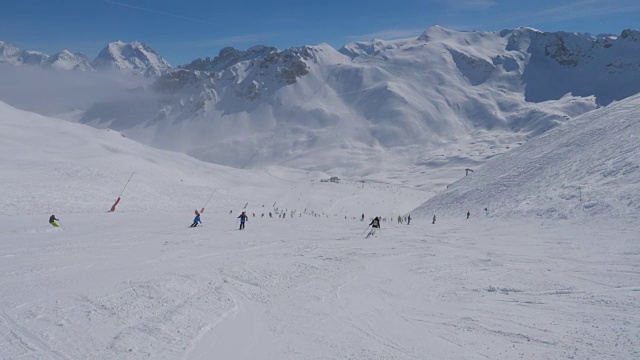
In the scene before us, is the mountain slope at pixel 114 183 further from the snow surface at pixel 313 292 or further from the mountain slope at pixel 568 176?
the mountain slope at pixel 568 176

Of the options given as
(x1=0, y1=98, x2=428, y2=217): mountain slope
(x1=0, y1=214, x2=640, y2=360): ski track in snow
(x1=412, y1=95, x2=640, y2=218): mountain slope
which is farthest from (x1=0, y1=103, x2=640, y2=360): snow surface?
(x1=0, y1=98, x2=428, y2=217): mountain slope

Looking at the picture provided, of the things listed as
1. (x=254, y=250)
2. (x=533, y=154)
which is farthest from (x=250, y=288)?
(x=533, y=154)

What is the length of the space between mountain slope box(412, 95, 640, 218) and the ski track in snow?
31.9ft

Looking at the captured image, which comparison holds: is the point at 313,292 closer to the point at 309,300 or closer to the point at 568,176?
the point at 309,300

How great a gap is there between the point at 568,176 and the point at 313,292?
32.5 meters

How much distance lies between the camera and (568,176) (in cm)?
3756

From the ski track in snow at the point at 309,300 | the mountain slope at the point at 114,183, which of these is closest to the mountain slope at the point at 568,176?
the ski track in snow at the point at 309,300

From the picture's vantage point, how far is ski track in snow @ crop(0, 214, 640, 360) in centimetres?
878

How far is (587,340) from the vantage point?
9.22m

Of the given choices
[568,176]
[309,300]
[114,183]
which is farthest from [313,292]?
[114,183]

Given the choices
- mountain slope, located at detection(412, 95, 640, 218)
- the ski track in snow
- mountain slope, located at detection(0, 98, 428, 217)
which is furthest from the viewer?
mountain slope, located at detection(0, 98, 428, 217)

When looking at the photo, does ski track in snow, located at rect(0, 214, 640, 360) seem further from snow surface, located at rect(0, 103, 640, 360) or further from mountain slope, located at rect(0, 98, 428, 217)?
mountain slope, located at rect(0, 98, 428, 217)

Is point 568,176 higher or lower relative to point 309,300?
higher

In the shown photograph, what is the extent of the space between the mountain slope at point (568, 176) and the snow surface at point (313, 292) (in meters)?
4.01
